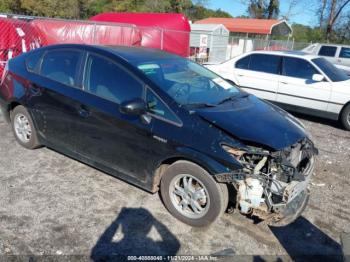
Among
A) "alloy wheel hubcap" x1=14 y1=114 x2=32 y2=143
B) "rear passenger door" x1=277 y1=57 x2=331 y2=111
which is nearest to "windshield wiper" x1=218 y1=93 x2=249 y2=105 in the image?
"alloy wheel hubcap" x1=14 y1=114 x2=32 y2=143

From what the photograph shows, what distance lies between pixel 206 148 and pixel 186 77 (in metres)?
1.26

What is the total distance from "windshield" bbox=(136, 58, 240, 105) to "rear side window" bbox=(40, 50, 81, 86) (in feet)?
3.08

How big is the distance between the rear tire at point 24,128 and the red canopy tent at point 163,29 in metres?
8.00

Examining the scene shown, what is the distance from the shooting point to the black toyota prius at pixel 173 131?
3.13m

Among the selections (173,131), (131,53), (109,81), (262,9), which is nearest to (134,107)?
(173,131)

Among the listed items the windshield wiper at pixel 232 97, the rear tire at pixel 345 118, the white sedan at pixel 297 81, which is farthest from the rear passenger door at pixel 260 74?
the windshield wiper at pixel 232 97

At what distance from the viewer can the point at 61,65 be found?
4.31 metres

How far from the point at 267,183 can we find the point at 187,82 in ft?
5.04

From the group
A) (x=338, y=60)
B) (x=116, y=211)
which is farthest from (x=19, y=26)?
(x=338, y=60)

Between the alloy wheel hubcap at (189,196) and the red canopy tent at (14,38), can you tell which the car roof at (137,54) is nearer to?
the alloy wheel hubcap at (189,196)

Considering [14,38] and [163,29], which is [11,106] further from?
[163,29]

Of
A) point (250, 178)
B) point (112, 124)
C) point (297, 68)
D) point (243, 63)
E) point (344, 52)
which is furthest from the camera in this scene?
point (344, 52)

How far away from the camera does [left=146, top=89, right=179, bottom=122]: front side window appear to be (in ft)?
11.0

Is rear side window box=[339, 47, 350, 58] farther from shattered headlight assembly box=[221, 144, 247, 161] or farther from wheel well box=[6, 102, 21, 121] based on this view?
wheel well box=[6, 102, 21, 121]
